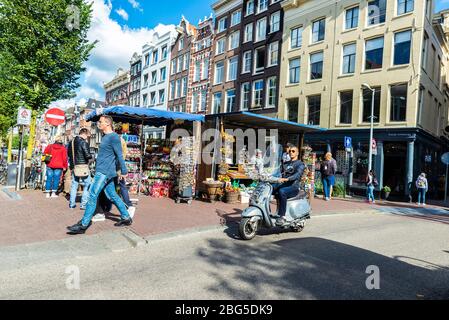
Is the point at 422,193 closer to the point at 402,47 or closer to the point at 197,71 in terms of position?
the point at 402,47

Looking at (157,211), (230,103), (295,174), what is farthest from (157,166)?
(230,103)

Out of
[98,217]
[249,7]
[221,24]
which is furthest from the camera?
[221,24]

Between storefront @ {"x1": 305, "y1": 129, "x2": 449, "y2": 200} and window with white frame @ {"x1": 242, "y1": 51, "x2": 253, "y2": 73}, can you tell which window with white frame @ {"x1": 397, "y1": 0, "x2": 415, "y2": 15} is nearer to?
storefront @ {"x1": 305, "y1": 129, "x2": 449, "y2": 200}

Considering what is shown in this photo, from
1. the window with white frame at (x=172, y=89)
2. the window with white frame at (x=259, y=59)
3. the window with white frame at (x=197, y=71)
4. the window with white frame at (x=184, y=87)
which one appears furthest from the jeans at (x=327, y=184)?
the window with white frame at (x=172, y=89)

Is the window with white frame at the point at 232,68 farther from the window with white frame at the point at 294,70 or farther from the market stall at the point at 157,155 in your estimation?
the market stall at the point at 157,155

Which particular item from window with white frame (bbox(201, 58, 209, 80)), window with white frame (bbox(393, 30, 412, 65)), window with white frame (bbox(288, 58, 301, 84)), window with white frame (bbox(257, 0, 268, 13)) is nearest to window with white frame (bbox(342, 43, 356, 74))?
window with white frame (bbox(393, 30, 412, 65))

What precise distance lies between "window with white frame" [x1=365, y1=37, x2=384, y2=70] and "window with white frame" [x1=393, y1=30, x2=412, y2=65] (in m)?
0.76

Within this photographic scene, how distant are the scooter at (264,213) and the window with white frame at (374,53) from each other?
16.3 m

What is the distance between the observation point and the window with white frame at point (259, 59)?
2706 cm

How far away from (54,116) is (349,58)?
1785 cm

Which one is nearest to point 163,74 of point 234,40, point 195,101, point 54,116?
point 195,101

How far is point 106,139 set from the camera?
232 inches

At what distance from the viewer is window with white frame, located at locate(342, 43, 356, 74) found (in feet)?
68.3

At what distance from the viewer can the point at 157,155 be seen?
1207cm
